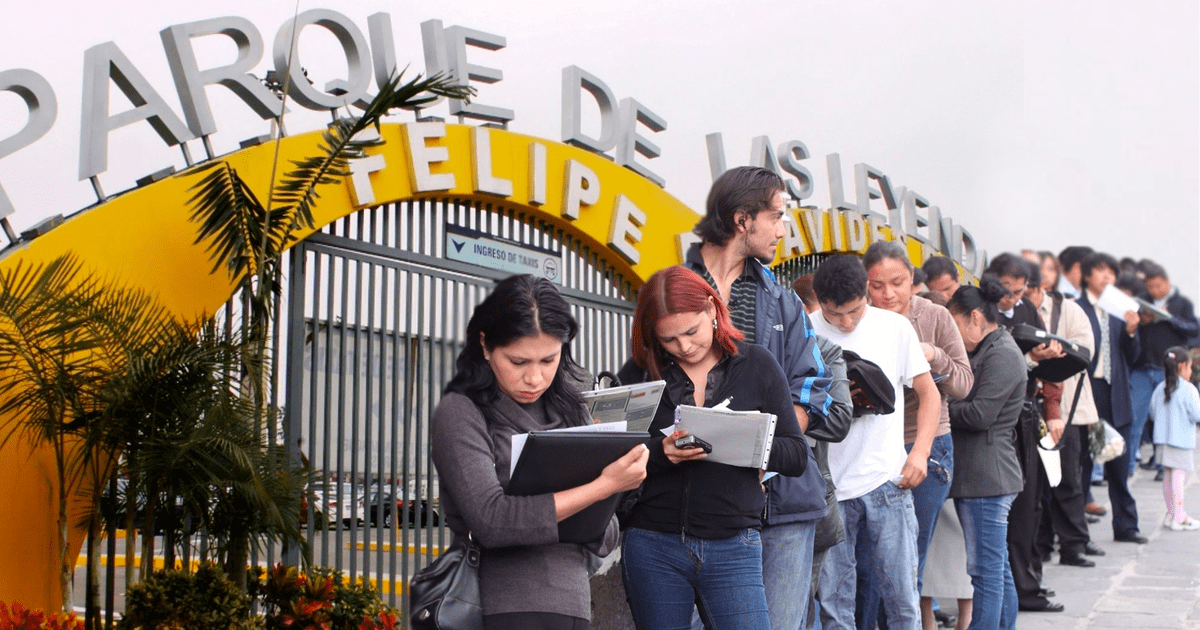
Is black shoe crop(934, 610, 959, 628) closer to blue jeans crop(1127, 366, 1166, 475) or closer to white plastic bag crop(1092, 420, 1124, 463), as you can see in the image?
white plastic bag crop(1092, 420, 1124, 463)

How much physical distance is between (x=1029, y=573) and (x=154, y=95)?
5.74 metres

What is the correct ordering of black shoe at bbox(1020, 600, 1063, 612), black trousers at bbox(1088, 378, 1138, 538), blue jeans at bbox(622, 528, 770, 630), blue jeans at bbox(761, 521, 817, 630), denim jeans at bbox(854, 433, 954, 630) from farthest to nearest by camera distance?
1. black trousers at bbox(1088, 378, 1138, 538)
2. black shoe at bbox(1020, 600, 1063, 612)
3. denim jeans at bbox(854, 433, 954, 630)
4. blue jeans at bbox(761, 521, 817, 630)
5. blue jeans at bbox(622, 528, 770, 630)

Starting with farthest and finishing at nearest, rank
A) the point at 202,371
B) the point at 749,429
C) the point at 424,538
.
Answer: the point at 424,538 < the point at 202,371 < the point at 749,429

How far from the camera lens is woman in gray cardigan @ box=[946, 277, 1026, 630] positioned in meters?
5.79

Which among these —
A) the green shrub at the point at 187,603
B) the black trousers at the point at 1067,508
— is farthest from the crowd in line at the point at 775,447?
the green shrub at the point at 187,603

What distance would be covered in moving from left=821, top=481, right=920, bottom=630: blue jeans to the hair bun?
176 cm

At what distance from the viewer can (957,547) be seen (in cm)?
630

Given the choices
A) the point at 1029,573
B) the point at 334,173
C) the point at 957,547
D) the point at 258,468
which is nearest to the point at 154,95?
the point at 334,173

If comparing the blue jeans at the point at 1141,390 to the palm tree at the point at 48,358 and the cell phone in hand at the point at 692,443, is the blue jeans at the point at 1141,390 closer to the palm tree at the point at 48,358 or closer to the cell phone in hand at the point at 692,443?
the cell phone in hand at the point at 692,443

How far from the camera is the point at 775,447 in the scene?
11.9 ft

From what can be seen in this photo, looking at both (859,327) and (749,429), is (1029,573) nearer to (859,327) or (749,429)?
(859,327)

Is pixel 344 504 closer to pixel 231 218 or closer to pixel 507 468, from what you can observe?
pixel 231 218

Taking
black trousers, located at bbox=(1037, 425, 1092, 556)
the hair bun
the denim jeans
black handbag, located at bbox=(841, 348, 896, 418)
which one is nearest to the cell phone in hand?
black handbag, located at bbox=(841, 348, 896, 418)

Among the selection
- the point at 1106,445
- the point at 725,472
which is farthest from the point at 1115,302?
the point at 725,472
